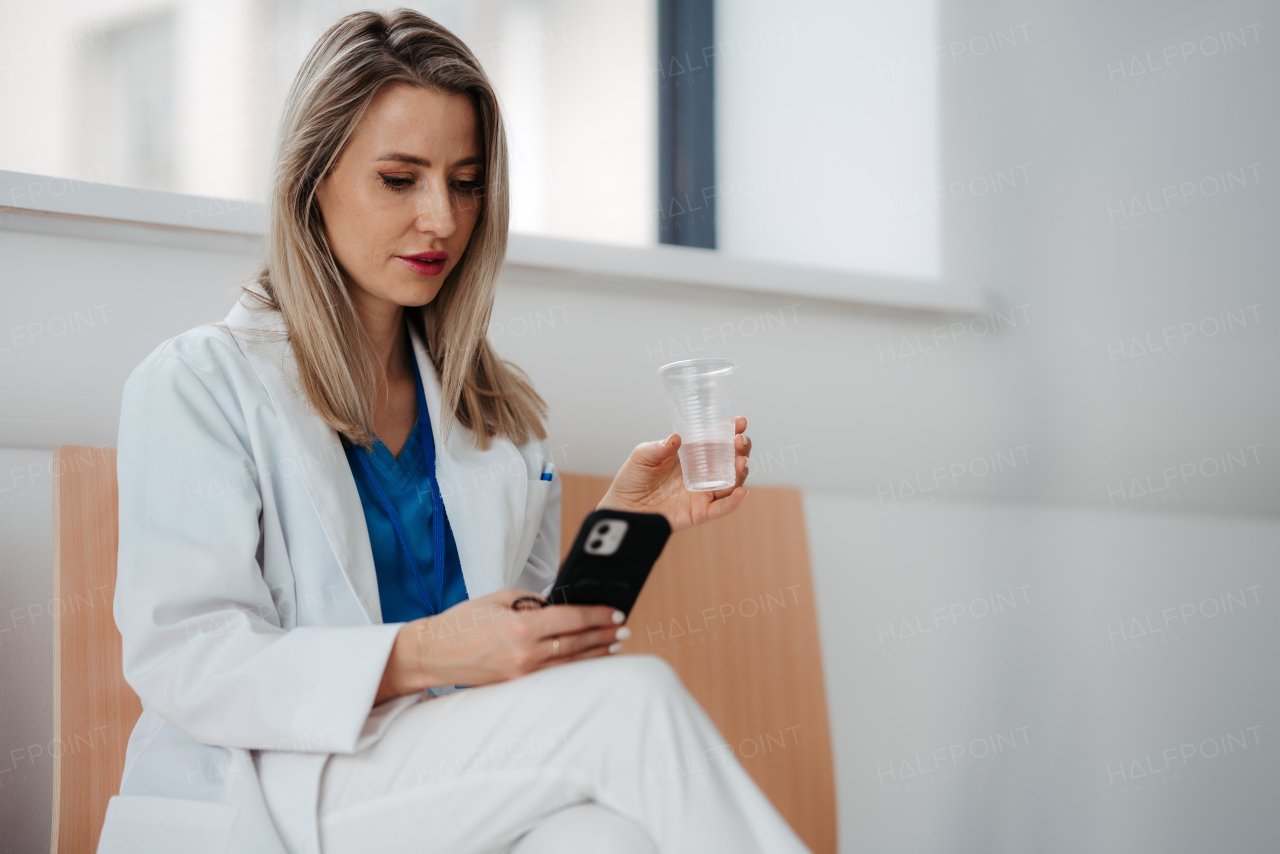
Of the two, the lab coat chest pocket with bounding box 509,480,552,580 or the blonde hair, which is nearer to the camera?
the blonde hair

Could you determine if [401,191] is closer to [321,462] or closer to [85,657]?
[321,462]

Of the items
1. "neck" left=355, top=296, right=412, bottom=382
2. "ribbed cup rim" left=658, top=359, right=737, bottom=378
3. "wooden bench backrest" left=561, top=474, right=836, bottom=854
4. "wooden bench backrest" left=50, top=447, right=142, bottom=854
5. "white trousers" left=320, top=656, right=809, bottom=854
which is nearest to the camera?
"white trousers" left=320, top=656, right=809, bottom=854

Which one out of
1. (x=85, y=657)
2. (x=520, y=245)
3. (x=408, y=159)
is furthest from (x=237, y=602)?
(x=520, y=245)

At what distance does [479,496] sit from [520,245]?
2.08 feet

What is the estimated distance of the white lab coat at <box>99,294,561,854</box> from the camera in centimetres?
94

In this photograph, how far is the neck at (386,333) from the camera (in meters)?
1.43

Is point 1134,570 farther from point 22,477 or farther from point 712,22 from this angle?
point 22,477

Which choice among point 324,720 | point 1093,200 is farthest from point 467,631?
point 1093,200

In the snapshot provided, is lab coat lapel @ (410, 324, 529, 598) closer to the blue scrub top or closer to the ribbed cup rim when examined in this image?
the blue scrub top

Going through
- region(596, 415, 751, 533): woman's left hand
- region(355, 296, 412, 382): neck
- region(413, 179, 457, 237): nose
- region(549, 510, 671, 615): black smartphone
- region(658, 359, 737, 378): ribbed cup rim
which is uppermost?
region(413, 179, 457, 237): nose

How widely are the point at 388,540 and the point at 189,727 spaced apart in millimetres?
360

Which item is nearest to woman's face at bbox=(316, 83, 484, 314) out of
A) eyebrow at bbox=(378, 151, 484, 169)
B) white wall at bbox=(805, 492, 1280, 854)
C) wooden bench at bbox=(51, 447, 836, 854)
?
eyebrow at bbox=(378, 151, 484, 169)

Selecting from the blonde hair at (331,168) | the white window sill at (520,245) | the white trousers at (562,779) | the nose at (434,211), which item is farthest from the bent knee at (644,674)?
the white window sill at (520,245)

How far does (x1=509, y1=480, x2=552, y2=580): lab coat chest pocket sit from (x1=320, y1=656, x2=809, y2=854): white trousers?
54cm
